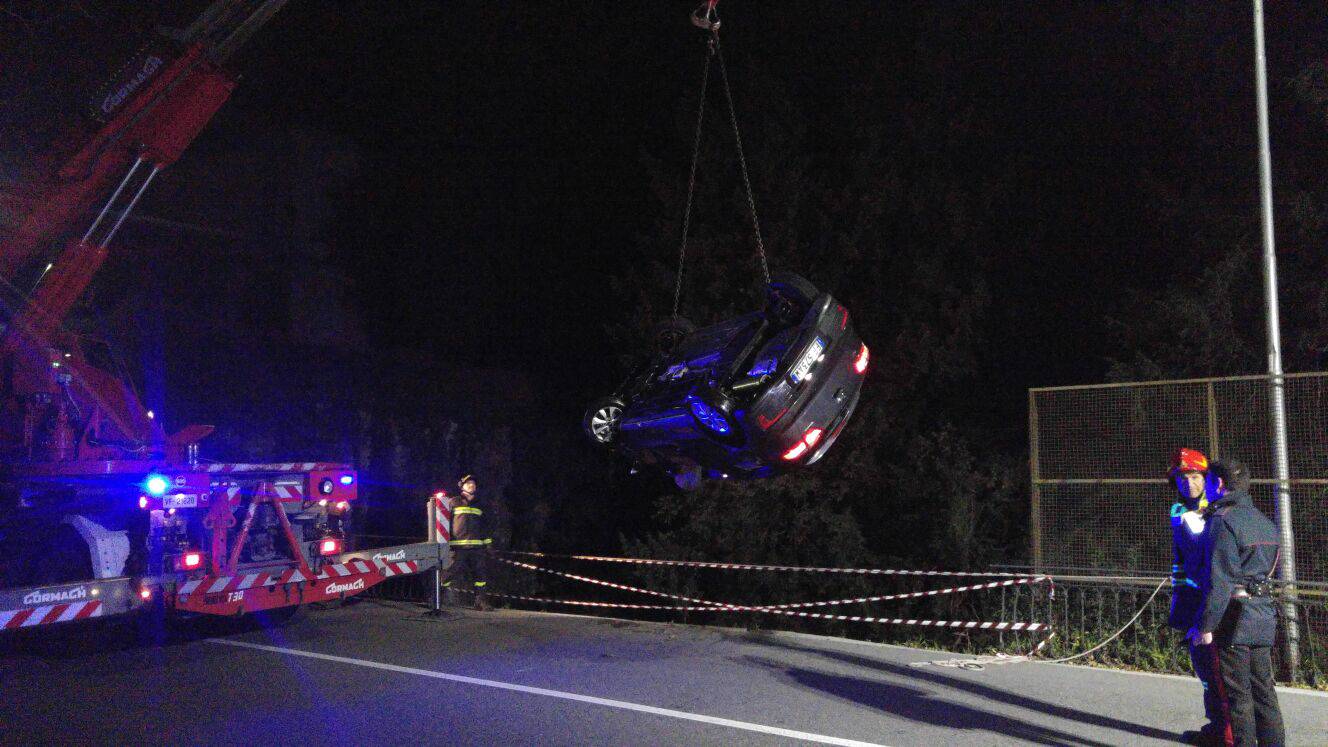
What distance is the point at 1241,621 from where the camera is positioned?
19.4 ft

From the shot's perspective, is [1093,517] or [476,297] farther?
[476,297]

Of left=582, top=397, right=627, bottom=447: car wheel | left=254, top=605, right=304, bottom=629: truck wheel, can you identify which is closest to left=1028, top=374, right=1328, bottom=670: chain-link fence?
left=582, top=397, right=627, bottom=447: car wheel

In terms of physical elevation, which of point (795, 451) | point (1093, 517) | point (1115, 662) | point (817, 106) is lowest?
point (1115, 662)

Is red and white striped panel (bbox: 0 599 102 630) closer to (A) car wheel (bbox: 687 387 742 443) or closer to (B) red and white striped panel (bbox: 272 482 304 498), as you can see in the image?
(B) red and white striped panel (bbox: 272 482 304 498)

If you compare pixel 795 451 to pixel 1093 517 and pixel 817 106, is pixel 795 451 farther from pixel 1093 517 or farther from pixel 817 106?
pixel 817 106

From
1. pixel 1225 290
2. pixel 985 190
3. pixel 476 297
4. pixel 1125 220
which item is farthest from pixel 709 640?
pixel 476 297

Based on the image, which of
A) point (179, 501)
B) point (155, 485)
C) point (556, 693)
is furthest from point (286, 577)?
point (556, 693)

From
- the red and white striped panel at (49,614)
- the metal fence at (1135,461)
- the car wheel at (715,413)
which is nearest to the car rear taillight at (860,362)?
the car wheel at (715,413)

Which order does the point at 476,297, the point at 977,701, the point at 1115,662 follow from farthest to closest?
the point at 476,297 < the point at 1115,662 < the point at 977,701

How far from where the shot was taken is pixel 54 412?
10414 millimetres

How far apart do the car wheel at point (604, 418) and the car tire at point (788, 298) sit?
1.77m

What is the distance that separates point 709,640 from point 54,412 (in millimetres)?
7136

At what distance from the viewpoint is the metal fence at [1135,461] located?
10016mm

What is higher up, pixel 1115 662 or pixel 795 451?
pixel 795 451
